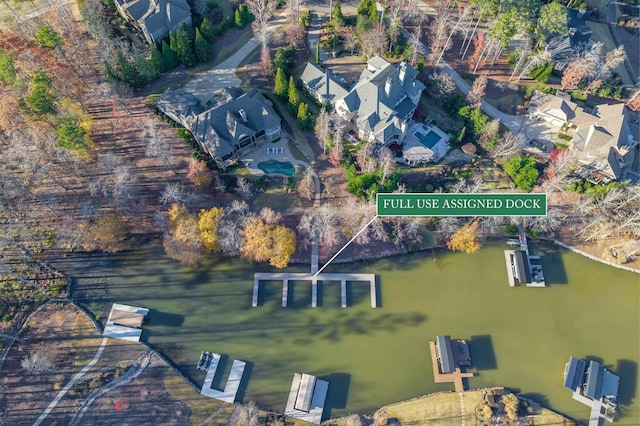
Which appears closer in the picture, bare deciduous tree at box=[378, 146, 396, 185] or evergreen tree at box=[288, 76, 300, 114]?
bare deciduous tree at box=[378, 146, 396, 185]

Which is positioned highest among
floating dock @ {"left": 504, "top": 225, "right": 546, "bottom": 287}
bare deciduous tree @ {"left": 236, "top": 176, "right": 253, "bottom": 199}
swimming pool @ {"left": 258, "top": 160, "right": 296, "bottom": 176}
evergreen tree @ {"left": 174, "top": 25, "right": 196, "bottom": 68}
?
evergreen tree @ {"left": 174, "top": 25, "right": 196, "bottom": 68}

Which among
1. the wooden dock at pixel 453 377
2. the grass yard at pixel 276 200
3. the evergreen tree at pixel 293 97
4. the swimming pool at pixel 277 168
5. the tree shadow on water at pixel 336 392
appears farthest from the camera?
the evergreen tree at pixel 293 97

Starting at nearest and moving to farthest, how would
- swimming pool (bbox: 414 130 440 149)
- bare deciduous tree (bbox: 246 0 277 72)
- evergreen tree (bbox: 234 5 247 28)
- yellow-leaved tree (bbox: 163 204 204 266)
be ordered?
yellow-leaved tree (bbox: 163 204 204 266)
swimming pool (bbox: 414 130 440 149)
bare deciduous tree (bbox: 246 0 277 72)
evergreen tree (bbox: 234 5 247 28)

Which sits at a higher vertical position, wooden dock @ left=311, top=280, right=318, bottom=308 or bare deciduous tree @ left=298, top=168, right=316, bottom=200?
bare deciduous tree @ left=298, top=168, right=316, bottom=200

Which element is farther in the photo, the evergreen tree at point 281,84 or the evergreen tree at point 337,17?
the evergreen tree at point 337,17

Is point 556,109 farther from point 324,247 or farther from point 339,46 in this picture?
point 324,247

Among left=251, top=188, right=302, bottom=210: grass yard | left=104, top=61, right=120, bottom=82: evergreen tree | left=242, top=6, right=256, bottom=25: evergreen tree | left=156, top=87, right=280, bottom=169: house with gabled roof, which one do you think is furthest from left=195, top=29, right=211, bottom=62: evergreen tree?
left=251, top=188, right=302, bottom=210: grass yard

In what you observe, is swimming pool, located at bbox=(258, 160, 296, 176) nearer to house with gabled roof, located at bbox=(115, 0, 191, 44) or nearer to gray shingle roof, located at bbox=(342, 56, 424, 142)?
gray shingle roof, located at bbox=(342, 56, 424, 142)

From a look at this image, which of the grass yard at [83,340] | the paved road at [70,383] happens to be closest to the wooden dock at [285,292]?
the paved road at [70,383]

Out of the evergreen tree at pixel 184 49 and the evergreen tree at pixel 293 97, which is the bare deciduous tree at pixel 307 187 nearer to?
the evergreen tree at pixel 293 97
